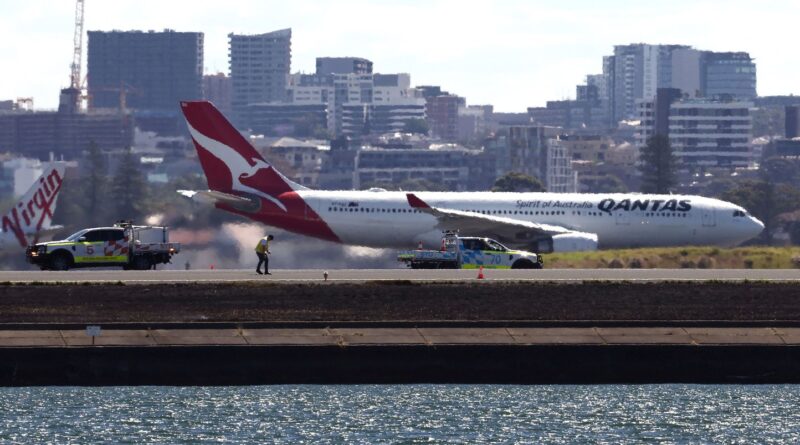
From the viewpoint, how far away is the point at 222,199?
271ft

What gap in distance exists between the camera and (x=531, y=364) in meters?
48.5

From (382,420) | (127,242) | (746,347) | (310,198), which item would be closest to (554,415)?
(382,420)

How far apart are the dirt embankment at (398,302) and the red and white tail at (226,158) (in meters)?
25.7

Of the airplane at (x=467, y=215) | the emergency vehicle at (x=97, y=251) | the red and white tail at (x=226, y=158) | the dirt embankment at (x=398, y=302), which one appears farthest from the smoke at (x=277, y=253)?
the dirt embankment at (x=398, y=302)

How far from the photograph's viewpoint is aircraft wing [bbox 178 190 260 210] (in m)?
81.7

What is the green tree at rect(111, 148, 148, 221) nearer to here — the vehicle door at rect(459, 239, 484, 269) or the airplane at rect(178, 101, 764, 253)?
the airplane at rect(178, 101, 764, 253)

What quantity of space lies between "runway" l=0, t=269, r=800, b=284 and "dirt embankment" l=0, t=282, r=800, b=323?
1919mm

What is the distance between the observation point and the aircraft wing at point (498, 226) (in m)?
81.4

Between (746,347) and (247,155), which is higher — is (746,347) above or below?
below

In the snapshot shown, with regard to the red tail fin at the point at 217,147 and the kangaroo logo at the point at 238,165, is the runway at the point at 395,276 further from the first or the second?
the red tail fin at the point at 217,147

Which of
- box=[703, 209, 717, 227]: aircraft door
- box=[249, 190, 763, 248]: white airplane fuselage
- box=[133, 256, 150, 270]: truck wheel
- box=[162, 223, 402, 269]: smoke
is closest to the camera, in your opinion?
box=[133, 256, 150, 270]: truck wheel

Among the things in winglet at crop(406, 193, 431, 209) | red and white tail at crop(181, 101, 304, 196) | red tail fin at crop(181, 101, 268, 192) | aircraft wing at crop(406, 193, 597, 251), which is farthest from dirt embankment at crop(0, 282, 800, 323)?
red tail fin at crop(181, 101, 268, 192)

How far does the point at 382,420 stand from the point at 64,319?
13329 mm

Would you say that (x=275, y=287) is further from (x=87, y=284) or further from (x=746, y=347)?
(x=746, y=347)
